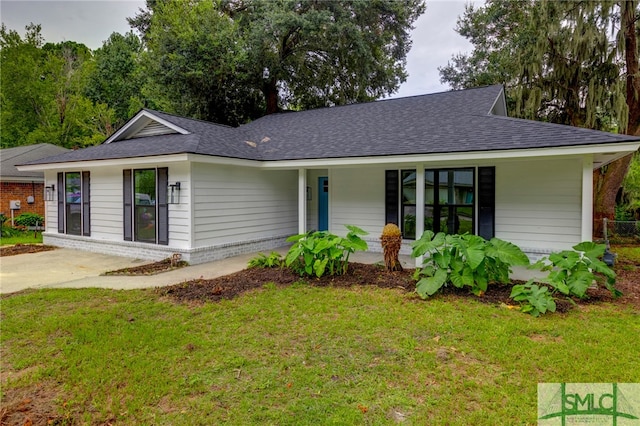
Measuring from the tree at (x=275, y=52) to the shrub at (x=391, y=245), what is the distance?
11300 millimetres

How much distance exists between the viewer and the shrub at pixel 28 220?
546 inches

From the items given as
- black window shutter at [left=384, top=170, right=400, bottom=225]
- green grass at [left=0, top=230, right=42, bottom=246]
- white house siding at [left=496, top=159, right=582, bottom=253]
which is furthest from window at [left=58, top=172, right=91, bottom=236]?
white house siding at [left=496, top=159, right=582, bottom=253]

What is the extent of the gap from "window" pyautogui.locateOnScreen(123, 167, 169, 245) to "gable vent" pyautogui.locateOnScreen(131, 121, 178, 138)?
5.73 ft

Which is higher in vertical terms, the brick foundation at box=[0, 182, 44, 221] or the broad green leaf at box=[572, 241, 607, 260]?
the brick foundation at box=[0, 182, 44, 221]

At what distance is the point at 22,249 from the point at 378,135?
10110 millimetres

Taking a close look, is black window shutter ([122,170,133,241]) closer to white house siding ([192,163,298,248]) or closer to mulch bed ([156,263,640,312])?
white house siding ([192,163,298,248])

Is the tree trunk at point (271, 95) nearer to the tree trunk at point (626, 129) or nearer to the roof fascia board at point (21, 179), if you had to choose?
the roof fascia board at point (21, 179)

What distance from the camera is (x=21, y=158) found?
616 inches

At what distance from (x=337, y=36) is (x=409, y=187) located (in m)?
9.42

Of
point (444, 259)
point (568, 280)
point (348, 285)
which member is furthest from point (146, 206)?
point (568, 280)

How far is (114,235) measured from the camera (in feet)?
29.6

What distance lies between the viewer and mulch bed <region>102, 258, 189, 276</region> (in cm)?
693

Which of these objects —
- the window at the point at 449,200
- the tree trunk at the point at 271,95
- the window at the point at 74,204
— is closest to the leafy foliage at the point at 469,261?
the window at the point at 449,200

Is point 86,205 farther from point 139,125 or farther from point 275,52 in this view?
point 275,52
